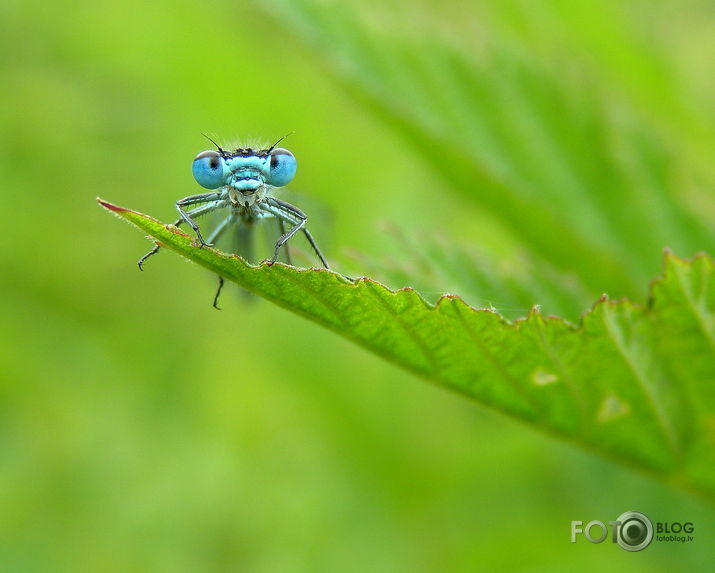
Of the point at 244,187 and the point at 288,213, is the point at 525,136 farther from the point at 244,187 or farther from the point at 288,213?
the point at 244,187

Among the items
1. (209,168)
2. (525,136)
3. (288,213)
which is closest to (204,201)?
(209,168)

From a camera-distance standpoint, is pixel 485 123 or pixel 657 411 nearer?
pixel 657 411

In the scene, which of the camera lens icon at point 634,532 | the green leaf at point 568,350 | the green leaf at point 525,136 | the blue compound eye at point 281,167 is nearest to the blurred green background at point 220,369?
the green leaf at point 525,136

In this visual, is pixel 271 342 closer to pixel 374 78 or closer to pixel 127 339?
pixel 127 339

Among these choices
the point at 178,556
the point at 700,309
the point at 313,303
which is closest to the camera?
the point at 313,303

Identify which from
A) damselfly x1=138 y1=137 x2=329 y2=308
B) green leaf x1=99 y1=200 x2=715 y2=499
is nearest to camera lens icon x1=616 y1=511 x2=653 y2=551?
green leaf x1=99 y1=200 x2=715 y2=499

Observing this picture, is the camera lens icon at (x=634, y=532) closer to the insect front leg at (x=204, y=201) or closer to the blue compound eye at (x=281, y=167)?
the blue compound eye at (x=281, y=167)

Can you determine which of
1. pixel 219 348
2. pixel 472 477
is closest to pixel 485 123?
pixel 472 477
